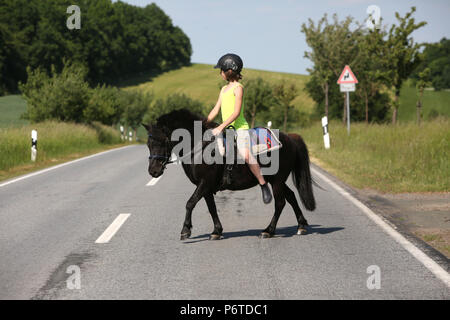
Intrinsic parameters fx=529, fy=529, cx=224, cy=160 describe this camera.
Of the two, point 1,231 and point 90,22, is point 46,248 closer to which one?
point 1,231

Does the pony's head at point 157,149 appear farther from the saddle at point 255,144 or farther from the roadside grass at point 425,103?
the roadside grass at point 425,103

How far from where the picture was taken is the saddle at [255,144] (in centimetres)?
656

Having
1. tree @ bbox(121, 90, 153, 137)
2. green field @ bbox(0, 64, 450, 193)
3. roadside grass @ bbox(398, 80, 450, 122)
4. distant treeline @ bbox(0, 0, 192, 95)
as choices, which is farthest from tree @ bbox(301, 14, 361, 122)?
distant treeline @ bbox(0, 0, 192, 95)

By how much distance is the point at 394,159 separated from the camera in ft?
49.3

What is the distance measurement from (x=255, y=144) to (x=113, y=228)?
247 centimetres

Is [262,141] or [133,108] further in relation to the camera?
[133,108]

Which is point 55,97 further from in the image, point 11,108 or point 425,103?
point 425,103

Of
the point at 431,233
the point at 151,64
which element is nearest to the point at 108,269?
the point at 431,233

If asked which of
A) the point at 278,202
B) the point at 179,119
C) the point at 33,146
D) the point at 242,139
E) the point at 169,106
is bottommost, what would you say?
the point at 278,202

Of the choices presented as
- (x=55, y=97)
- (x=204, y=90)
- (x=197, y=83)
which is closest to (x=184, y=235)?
(x=55, y=97)

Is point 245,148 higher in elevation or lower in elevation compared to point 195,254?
higher

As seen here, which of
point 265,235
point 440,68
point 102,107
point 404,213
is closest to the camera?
point 265,235

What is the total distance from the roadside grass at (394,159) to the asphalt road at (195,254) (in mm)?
2363
